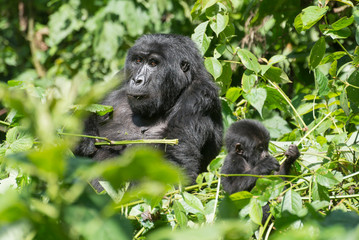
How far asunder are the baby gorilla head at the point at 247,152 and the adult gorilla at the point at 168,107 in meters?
0.44

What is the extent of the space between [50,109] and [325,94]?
2305 millimetres

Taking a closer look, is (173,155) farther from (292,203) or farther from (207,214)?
(292,203)

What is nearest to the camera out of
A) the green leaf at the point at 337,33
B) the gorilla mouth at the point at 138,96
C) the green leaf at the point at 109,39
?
the green leaf at the point at 337,33

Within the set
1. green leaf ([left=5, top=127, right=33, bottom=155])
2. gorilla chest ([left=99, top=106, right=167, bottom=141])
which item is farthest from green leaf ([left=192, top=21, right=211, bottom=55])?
green leaf ([left=5, top=127, right=33, bottom=155])

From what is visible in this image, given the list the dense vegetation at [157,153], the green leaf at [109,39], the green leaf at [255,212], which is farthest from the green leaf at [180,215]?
the green leaf at [109,39]

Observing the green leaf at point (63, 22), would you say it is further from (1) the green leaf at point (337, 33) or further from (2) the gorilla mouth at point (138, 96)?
(1) the green leaf at point (337, 33)

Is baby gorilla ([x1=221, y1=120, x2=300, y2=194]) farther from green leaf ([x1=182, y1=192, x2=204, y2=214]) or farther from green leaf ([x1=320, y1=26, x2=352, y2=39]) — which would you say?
green leaf ([x1=320, y1=26, x2=352, y2=39])

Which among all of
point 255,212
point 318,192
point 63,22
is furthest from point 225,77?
point 63,22

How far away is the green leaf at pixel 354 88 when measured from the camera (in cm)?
256

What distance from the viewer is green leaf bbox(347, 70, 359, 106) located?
2.56 meters

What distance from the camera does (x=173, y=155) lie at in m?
2.98

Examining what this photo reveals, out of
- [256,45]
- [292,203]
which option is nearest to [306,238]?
[292,203]

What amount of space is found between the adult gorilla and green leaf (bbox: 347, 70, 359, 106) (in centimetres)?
90

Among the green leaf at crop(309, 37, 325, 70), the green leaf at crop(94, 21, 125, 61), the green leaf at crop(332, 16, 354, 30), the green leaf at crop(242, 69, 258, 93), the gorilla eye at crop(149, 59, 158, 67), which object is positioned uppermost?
the green leaf at crop(332, 16, 354, 30)
